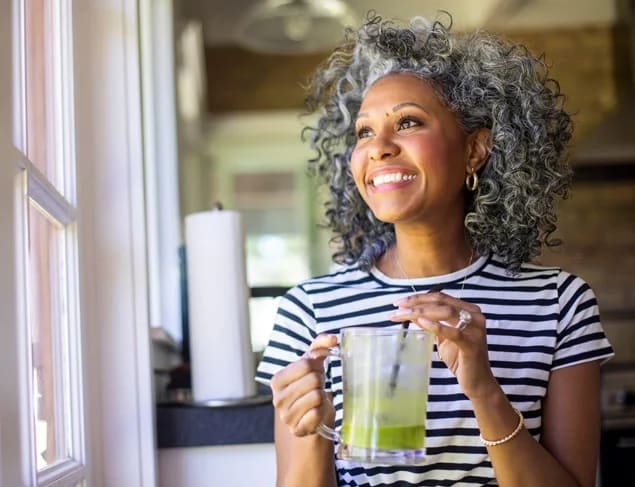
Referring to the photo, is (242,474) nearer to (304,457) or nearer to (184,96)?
(304,457)

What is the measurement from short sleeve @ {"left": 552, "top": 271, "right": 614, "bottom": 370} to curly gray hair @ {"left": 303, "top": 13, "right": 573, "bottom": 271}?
9cm

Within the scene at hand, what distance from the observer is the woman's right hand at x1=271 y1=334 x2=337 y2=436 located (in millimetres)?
1067

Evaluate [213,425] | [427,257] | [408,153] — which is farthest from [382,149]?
[213,425]

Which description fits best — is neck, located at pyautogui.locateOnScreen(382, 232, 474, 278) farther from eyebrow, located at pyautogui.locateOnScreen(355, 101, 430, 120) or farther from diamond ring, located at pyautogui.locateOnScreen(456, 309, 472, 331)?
diamond ring, located at pyautogui.locateOnScreen(456, 309, 472, 331)

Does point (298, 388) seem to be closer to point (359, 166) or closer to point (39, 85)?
point (359, 166)

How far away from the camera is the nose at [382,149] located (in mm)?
1309

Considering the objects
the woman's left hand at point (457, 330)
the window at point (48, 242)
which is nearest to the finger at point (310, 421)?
the woman's left hand at point (457, 330)

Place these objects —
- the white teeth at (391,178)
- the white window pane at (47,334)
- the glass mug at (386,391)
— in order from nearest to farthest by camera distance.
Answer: the glass mug at (386,391) → the white window pane at (47,334) → the white teeth at (391,178)

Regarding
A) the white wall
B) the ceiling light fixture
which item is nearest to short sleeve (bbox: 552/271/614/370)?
the white wall

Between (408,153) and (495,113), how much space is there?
21 centimetres

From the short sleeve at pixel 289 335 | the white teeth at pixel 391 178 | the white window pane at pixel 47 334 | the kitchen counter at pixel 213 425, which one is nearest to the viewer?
the white window pane at pixel 47 334

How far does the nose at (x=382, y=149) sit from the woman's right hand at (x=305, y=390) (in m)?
0.32

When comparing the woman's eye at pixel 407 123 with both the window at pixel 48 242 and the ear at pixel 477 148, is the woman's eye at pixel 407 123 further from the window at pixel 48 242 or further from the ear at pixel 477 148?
the window at pixel 48 242

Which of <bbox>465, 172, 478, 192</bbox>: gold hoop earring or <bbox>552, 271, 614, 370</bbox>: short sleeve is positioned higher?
<bbox>465, 172, 478, 192</bbox>: gold hoop earring
